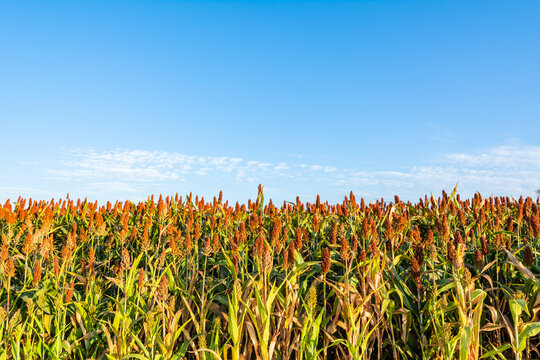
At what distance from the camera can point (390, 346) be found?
11.4ft

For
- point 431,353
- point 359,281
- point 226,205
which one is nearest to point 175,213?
point 226,205

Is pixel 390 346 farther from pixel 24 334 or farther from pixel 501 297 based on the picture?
pixel 24 334

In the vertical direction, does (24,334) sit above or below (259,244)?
below

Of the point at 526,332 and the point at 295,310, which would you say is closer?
the point at 526,332

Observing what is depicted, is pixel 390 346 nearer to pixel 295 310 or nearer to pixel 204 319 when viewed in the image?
pixel 295 310

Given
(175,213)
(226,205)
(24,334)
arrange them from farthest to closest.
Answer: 1. (226,205)
2. (175,213)
3. (24,334)

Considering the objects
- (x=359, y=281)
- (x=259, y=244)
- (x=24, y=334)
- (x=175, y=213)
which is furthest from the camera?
(x=175, y=213)

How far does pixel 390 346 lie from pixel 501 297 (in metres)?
1.21

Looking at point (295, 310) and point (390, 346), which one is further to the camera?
point (390, 346)

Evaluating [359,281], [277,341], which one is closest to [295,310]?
[277,341]

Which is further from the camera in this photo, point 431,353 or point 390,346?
point 390,346

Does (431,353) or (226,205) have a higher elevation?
(226,205)

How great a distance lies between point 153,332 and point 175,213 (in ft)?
9.73

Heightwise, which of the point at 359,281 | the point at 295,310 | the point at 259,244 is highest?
the point at 259,244
